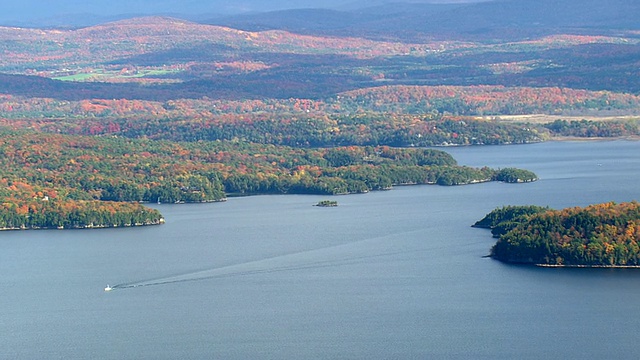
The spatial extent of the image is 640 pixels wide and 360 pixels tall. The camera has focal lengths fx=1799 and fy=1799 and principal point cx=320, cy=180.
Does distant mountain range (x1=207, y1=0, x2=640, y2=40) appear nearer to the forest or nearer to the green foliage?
the forest

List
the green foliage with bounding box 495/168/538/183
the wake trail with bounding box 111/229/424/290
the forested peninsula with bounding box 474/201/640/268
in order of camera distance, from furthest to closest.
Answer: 1. the green foliage with bounding box 495/168/538/183
2. the wake trail with bounding box 111/229/424/290
3. the forested peninsula with bounding box 474/201/640/268

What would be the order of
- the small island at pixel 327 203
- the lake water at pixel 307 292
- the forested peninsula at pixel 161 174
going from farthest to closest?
the small island at pixel 327 203
the forested peninsula at pixel 161 174
the lake water at pixel 307 292

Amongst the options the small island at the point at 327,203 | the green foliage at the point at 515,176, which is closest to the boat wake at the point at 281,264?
the small island at the point at 327,203

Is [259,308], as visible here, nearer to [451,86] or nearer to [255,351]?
[255,351]

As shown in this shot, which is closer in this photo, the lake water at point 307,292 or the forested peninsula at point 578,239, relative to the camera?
the lake water at point 307,292

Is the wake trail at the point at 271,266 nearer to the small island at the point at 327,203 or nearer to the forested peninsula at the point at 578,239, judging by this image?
the forested peninsula at the point at 578,239

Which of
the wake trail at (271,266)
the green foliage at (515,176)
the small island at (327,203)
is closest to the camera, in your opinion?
the wake trail at (271,266)

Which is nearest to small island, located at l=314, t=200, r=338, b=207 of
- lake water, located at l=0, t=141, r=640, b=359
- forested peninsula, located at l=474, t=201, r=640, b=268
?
lake water, located at l=0, t=141, r=640, b=359
